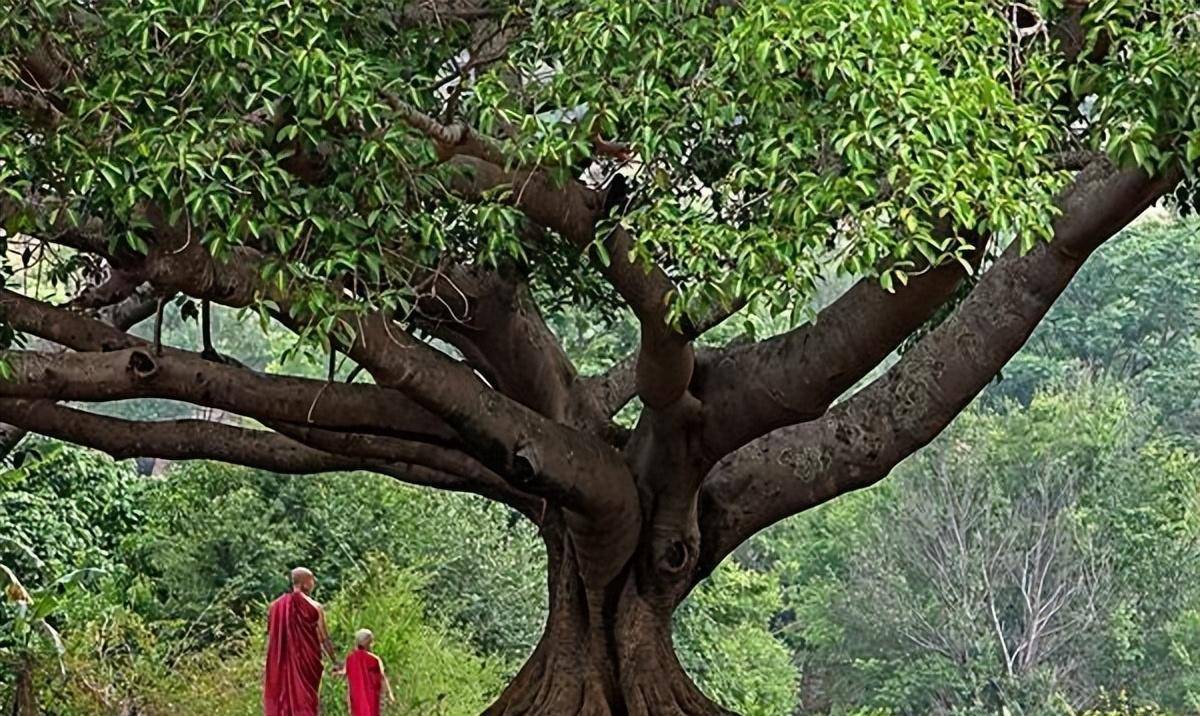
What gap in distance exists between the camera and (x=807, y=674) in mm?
29672

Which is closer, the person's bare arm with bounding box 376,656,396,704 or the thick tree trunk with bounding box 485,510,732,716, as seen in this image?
the thick tree trunk with bounding box 485,510,732,716

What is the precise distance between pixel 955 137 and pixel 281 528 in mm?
13448

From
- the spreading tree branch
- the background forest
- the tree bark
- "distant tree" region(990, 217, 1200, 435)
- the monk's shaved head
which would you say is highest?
"distant tree" region(990, 217, 1200, 435)

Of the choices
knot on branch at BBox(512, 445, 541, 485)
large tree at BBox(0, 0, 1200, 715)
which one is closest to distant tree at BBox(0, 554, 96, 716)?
large tree at BBox(0, 0, 1200, 715)

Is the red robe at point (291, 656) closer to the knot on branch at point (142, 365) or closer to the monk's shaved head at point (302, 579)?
the monk's shaved head at point (302, 579)

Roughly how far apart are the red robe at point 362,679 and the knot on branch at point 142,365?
2999 mm

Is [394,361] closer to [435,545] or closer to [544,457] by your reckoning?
[544,457]

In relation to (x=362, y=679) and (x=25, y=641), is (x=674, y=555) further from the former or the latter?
(x=25, y=641)

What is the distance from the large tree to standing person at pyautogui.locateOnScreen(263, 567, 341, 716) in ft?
3.40

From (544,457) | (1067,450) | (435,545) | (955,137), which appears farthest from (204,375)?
(1067,450)

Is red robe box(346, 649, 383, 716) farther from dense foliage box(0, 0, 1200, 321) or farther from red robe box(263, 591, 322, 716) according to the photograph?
dense foliage box(0, 0, 1200, 321)

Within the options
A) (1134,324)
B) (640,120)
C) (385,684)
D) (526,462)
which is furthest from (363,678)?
(1134,324)

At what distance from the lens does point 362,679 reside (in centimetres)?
1062

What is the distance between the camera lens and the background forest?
14.5m
